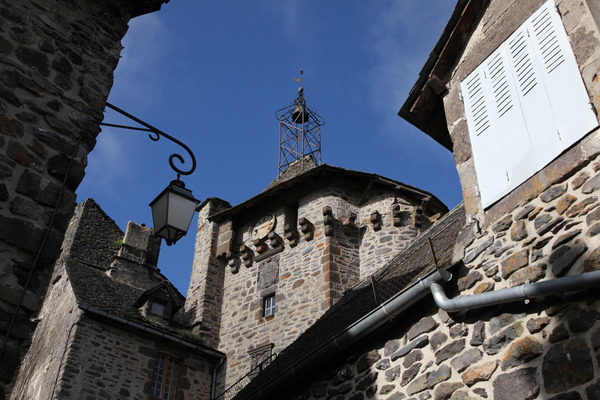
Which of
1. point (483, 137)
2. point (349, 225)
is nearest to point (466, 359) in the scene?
point (483, 137)

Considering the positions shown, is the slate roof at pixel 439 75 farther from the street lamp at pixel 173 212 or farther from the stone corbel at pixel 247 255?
the stone corbel at pixel 247 255

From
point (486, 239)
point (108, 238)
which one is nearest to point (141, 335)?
point (108, 238)

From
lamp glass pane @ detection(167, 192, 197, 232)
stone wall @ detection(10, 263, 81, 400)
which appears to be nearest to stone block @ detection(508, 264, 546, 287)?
lamp glass pane @ detection(167, 192, 197, 232)

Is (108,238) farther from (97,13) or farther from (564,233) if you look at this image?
(564,233)

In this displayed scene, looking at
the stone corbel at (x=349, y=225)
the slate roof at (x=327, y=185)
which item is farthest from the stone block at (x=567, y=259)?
the slate roof at (x=327, y=185)

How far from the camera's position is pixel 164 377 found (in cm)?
1390

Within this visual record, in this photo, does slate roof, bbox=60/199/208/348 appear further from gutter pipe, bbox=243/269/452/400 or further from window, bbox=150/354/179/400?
gutter pipe, bbox=243/269/452/400

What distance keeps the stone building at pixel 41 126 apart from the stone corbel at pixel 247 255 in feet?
39.2

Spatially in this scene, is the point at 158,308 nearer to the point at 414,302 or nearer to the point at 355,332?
the point at 355,332

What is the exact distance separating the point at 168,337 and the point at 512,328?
10.5 metres

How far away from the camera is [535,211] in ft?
16.9

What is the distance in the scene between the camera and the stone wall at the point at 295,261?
15.3 m

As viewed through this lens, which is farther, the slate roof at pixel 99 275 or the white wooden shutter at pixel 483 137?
the slate roof at pixel 99 275

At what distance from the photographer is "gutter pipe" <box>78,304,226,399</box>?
13367 millimetres
